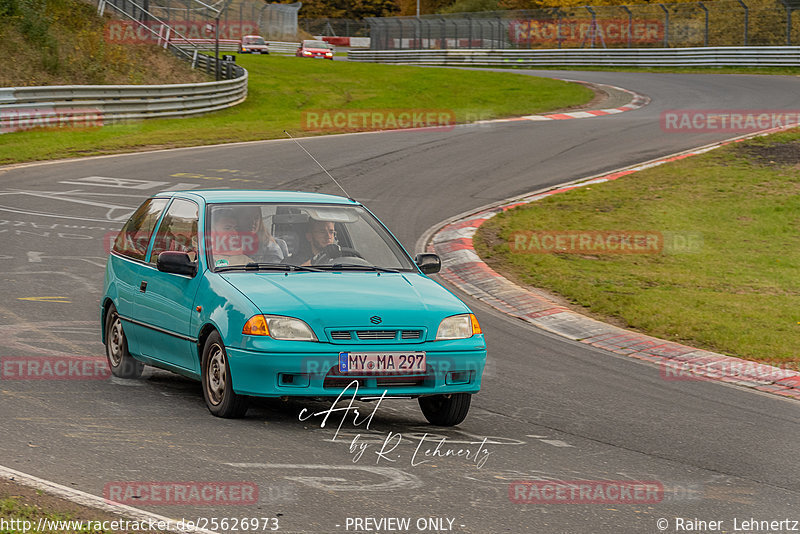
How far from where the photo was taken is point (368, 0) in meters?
112

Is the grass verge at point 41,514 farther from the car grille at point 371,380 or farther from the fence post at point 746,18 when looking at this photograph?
the fence post at point 746,18

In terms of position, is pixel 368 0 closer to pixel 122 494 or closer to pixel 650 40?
pixel 650 40

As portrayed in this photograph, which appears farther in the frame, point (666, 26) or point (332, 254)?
point (666, 26)

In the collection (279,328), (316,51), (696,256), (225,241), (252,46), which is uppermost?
(252,46)

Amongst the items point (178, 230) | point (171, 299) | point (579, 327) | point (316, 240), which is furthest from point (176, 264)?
point (579, 327)

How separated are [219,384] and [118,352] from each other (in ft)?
6.08

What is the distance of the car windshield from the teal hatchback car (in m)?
0.01

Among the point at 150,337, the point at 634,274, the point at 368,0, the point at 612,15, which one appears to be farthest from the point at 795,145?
the point at 368,0

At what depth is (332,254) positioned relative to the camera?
7.49 meters

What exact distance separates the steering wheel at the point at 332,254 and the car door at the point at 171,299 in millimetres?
875

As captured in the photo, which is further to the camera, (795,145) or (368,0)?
(368,0)

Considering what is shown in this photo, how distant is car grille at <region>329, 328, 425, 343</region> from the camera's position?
20.8 feet

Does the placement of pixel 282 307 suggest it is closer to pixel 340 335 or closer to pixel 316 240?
pixel 340 335

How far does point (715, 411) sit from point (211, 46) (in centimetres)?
6417
